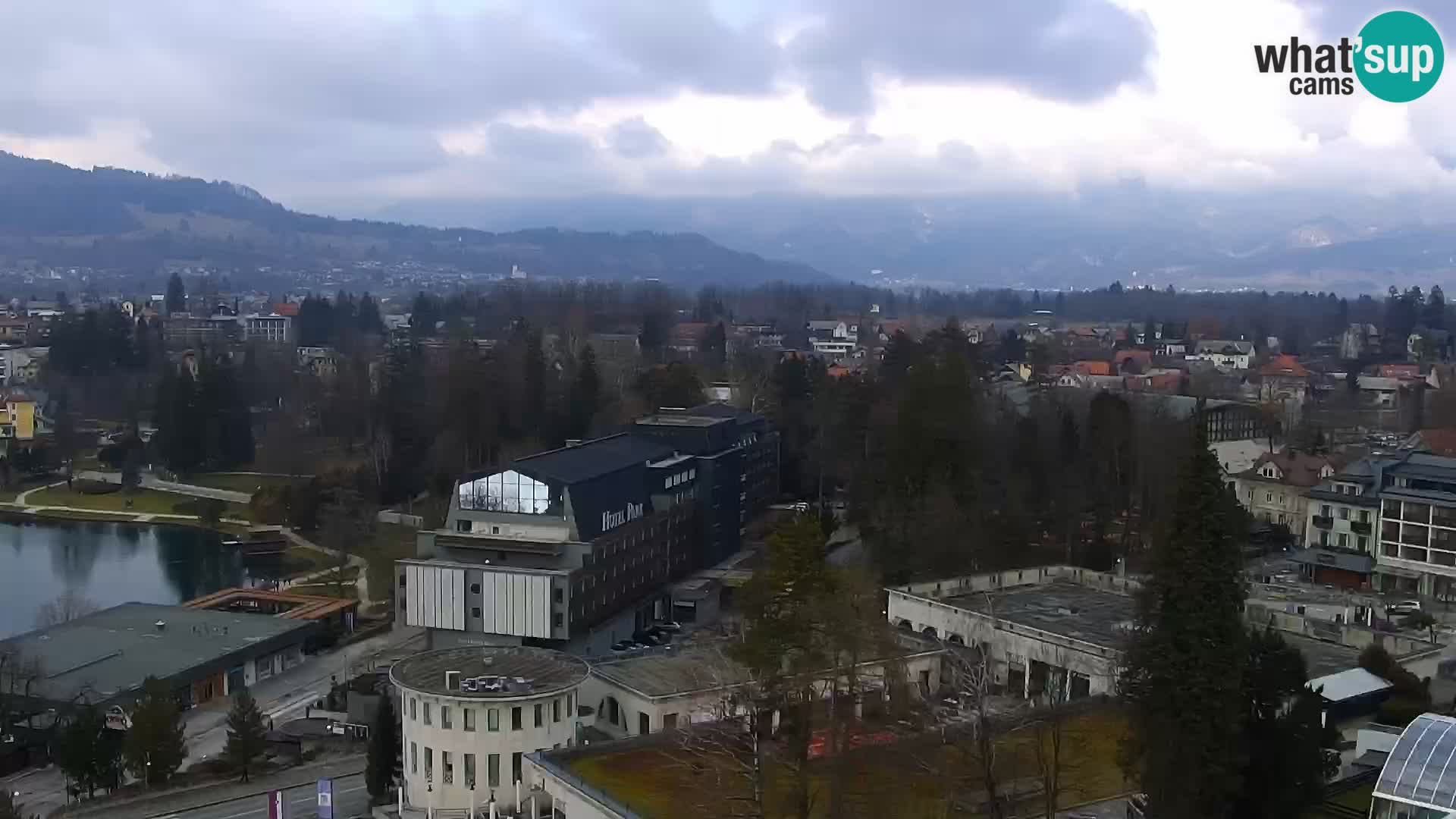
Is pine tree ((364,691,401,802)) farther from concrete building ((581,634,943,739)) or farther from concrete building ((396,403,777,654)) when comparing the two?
concrete building ((396,403,777,654))

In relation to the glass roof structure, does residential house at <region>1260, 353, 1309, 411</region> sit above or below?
above

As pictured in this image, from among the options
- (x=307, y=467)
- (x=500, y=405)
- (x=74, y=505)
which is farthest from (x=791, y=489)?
(x=74, y=505)

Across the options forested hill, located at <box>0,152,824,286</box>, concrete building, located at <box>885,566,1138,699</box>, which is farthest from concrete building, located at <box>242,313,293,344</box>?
forested hill, located at <box>0,152,824,286</box>

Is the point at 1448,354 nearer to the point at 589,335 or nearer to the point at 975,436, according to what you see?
the point at 589,335

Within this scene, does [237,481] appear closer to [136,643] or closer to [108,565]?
[108,565]

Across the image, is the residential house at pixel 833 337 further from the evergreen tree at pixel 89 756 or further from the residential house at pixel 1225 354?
the evergreen tree at pixel 89 756

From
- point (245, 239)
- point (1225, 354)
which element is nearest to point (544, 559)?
point (1225, 354)
